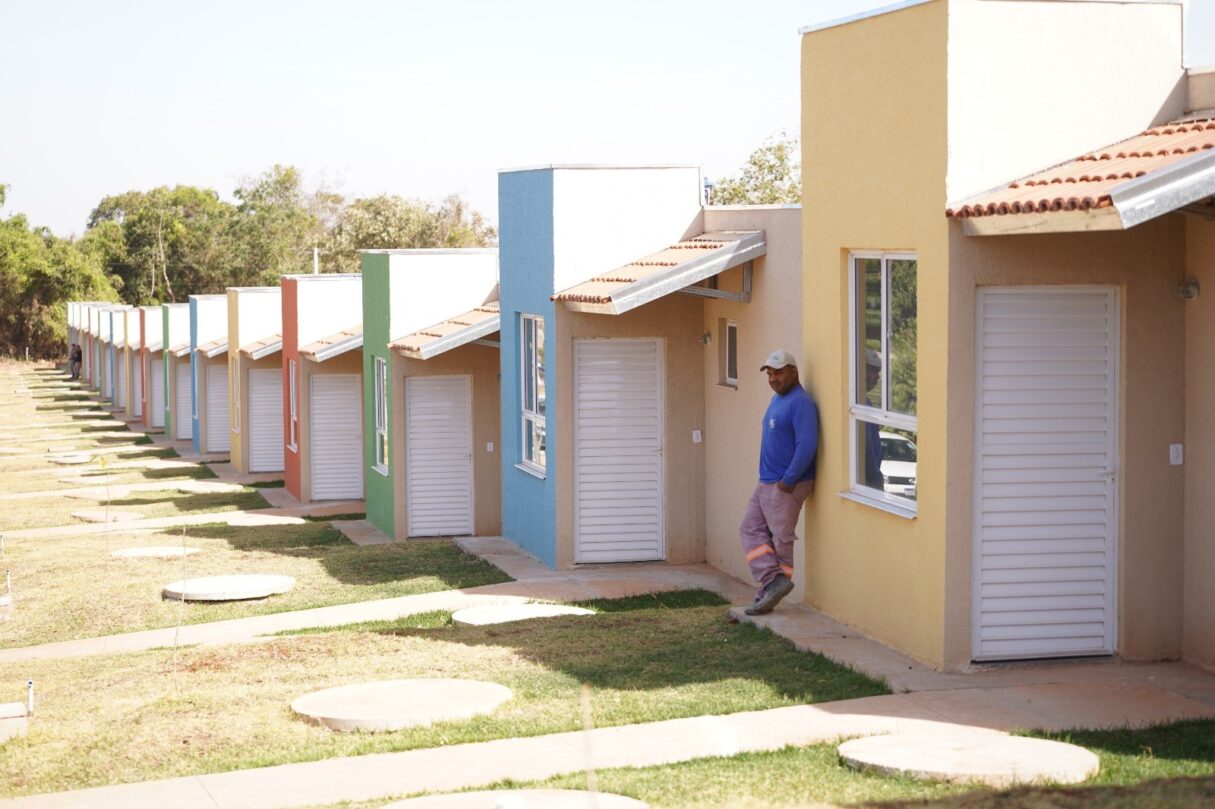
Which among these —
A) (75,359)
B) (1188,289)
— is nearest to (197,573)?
(1188,289)

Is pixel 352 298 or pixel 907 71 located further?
pixel 352 298

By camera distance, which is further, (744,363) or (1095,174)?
(744,363)

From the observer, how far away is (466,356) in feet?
67.1

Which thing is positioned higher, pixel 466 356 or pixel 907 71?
pixel 907 71

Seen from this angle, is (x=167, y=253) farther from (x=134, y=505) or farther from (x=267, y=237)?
(x=134, y=505)

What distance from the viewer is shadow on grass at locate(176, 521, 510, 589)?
16.0 metres

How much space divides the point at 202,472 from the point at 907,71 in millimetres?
24845

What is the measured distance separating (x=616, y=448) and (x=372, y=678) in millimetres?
5886

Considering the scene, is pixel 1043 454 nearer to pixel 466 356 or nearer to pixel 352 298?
pixel 466 356

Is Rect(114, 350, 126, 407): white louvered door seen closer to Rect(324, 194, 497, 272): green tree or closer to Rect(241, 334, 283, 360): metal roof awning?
Rect(324, 194, 497, 272): green tree

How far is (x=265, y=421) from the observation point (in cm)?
3138

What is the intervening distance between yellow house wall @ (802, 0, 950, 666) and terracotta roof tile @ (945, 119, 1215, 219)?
453 millimetres

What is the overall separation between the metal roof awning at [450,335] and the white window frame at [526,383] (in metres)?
1.22

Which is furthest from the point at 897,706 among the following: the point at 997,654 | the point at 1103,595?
the point at 1103,595
